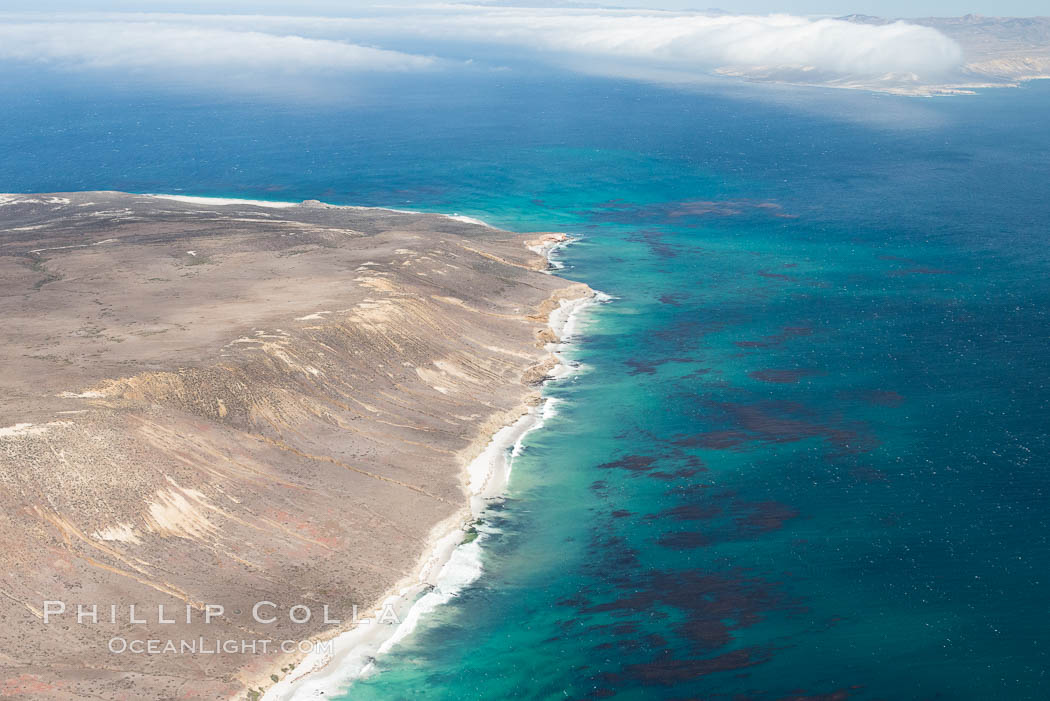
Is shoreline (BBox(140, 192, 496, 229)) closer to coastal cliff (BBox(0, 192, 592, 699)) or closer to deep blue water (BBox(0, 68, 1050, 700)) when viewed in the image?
deep blue water (BBox(0, 68, 1050, 700))

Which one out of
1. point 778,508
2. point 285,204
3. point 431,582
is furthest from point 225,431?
point 285,204

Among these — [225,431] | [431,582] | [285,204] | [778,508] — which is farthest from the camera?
[285,204]

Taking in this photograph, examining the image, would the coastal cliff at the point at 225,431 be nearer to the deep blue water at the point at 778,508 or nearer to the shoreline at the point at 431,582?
the shoreline at the point at 431,582

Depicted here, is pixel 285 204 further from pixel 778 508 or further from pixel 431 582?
pixel 778 508

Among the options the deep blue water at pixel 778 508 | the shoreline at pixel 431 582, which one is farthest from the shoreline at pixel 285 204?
the shoreline at pixel 431 582

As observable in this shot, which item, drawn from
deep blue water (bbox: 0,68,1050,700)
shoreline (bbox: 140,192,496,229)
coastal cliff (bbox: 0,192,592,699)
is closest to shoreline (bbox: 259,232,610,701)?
coastal cliff (bbox: 0,192,592,699)

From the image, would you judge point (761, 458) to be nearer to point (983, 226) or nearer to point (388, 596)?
point (388, 596)

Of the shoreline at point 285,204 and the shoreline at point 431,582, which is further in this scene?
the shoreline at point 285,204
